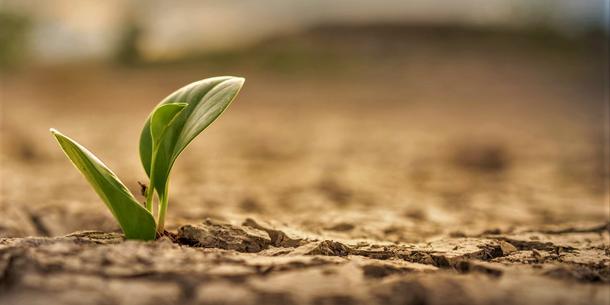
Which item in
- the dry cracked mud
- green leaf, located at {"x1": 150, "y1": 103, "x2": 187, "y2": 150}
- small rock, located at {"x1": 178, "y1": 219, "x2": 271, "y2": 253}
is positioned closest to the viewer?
the dry cracked mud

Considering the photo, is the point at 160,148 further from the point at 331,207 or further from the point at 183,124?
the point at 331,207

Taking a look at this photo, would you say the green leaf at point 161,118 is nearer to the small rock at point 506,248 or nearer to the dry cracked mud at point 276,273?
the dry cracked mud at point 276,273

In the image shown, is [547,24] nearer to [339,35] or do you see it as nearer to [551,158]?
[339,35]

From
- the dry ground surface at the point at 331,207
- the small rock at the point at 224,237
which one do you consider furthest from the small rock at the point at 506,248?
the small rock at the point at 224,237

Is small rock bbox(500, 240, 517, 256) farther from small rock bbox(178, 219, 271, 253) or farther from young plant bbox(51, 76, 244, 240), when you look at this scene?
young plant bbox(51, 76, 244, 240)

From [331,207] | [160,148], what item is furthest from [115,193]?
[331,207]

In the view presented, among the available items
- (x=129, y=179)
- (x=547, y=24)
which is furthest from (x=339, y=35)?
(x=129, y=179)

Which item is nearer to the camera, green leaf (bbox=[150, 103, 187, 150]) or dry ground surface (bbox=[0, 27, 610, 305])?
dry ground surface (bbox=[0, 27, 610, 305])

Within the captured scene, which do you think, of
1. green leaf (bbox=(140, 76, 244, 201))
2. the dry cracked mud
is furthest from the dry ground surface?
green leaf (bbox=(140, 76, 244, 201))
